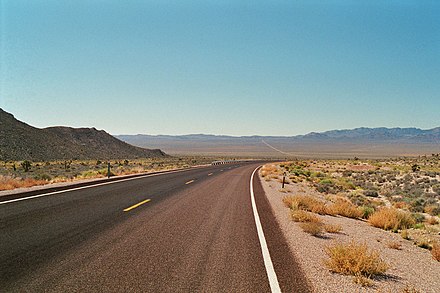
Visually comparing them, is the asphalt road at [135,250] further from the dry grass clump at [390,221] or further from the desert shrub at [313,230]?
the dry grass clump at [390,221]

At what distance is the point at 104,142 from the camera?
103 metres

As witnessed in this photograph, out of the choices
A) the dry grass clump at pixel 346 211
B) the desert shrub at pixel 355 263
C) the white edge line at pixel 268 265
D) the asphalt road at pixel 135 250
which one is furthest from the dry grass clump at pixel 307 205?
Answer: the desert shrub at pixel 355 263

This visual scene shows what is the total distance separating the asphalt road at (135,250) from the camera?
4.55 m

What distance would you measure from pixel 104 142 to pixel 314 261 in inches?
4090

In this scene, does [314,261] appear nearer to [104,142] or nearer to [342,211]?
[342,211]

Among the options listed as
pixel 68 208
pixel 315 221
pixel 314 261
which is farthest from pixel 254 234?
pixel 68 208

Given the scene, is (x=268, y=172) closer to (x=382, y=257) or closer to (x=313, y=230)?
(x=313, y=230)

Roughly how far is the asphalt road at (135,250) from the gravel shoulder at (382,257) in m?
0.30

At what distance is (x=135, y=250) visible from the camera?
5973 mm

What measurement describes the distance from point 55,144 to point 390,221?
81.1 meters

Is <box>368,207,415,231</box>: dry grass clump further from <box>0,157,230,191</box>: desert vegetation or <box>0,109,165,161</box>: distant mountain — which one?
<box>0,109,165,161</box>: distant mountain

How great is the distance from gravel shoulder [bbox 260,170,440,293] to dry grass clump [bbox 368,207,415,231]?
494mm

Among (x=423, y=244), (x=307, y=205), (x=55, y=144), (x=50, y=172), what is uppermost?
(x=55, y=144)

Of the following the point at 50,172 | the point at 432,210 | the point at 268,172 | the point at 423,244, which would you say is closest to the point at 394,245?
the point at 423,244
